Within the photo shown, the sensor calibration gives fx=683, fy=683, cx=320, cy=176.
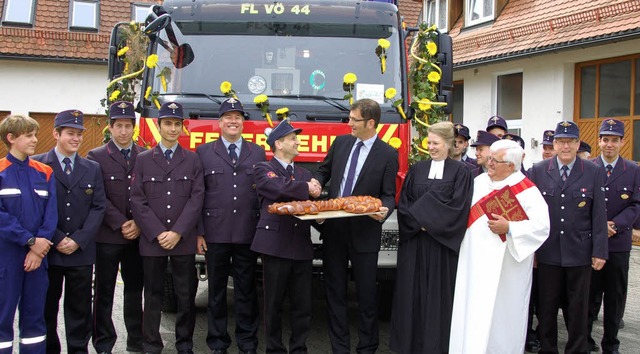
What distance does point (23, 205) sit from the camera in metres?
4.69

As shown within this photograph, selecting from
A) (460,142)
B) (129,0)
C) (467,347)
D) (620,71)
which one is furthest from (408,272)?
(129,0)

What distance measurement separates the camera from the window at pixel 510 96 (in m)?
15.8

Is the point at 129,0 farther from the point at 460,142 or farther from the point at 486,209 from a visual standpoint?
the point at 486,209

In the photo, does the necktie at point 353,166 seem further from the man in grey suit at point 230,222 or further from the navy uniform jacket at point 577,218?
the navy uniform jacket at point 577,218

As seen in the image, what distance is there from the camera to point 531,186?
16.4 ft

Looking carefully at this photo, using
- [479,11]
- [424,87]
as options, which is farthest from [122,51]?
[479,11]

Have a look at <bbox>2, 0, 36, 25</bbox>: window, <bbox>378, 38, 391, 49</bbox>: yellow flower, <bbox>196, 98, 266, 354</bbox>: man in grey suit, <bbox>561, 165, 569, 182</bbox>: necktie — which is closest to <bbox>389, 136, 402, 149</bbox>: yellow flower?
<bbox>378, 38, 391, 49</bbox>: yellow flower

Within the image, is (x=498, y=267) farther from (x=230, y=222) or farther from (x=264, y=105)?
(x=264, y=105)

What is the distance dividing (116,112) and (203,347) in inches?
82.7

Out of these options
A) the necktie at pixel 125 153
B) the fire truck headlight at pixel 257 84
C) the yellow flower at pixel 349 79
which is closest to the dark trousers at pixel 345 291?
the yellow flower at pixel 349 79

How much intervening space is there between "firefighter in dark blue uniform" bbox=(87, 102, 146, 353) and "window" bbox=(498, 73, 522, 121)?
11948mm

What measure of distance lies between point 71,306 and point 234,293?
1229 millimetres

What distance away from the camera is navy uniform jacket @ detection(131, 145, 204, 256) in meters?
5.21

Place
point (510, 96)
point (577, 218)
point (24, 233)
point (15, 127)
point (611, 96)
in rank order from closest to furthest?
point (24, 233), point (15, 127), point (577, 218), point (611, 96), point (510, 96)
